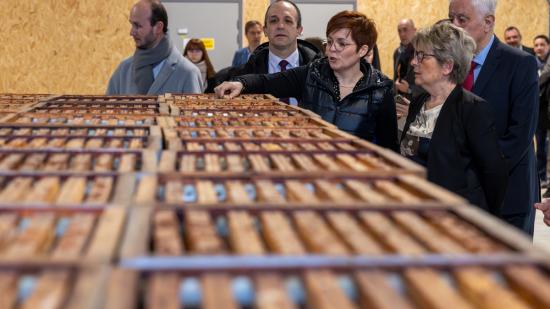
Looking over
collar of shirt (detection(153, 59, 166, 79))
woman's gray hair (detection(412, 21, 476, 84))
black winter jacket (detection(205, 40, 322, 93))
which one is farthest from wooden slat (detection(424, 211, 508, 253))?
collar of shirt (detection(153, 59, 166, 79))

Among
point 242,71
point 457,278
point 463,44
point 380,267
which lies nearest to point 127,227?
point 380,267

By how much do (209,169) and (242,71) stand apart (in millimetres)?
2769

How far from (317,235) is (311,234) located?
11 millimetres

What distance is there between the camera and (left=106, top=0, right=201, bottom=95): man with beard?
466cm

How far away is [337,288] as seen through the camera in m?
1.13

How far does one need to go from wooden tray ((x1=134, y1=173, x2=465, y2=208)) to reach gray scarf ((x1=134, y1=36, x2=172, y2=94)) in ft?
9.98

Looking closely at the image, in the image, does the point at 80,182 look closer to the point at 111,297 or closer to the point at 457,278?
the point at 111,297

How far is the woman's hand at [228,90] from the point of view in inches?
141

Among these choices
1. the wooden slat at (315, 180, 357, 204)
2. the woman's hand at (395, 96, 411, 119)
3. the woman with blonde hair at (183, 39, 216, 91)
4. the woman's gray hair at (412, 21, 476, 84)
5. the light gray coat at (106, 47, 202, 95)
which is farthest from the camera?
the woman with blonde hair at (183, 39, 216, 91)

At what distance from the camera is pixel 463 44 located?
123 inches

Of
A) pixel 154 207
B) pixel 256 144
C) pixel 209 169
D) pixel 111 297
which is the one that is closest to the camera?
pixel 111 297

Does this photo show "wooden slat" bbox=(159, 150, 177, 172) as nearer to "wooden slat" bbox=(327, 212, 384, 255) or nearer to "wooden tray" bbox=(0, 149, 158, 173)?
"wooden tray" bbox=(0, 149, 158, 173)

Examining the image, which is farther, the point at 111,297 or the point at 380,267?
the point at 380,267

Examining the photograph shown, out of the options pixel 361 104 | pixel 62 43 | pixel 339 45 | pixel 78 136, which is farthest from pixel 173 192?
pixel 62 43
